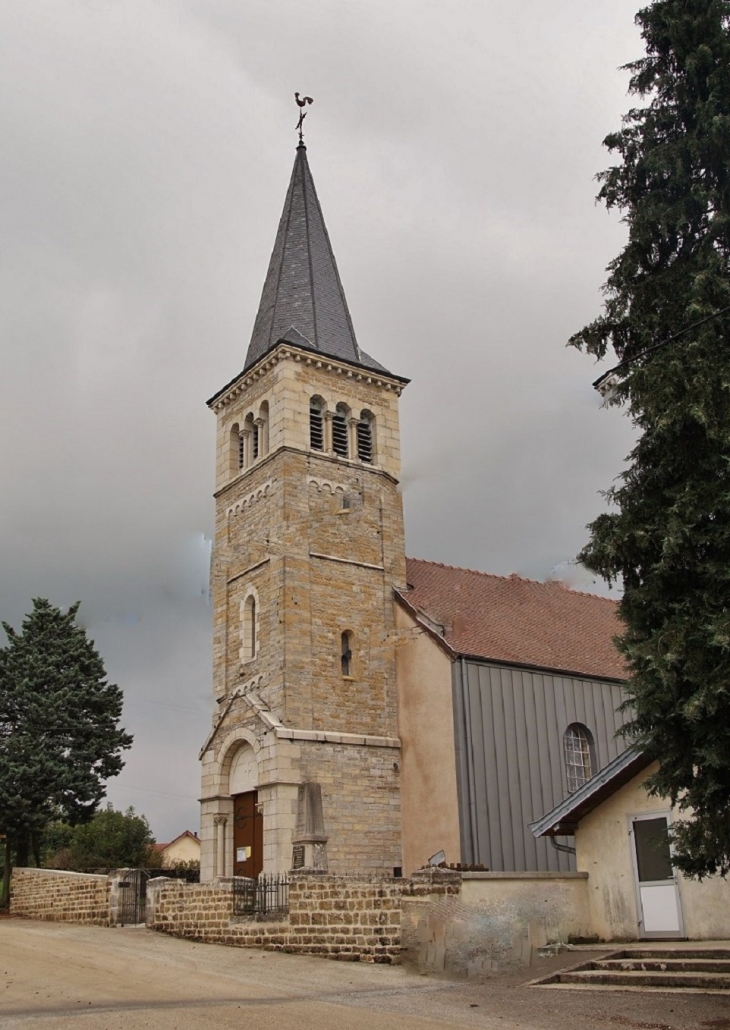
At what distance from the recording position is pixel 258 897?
1866cm

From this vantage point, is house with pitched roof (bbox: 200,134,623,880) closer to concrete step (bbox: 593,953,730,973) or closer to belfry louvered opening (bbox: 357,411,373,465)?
belfry louvered opening (bbox: 357,411,373,465)

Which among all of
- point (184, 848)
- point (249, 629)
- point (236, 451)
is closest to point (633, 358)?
point (249, 629)

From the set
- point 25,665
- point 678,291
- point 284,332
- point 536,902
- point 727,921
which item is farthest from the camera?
point 25,665

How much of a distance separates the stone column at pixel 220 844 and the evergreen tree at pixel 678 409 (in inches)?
610

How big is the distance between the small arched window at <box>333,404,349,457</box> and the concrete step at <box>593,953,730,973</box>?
16.5 meters

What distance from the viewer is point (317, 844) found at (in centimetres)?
2128

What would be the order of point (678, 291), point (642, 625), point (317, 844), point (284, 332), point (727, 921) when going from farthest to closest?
point (284, 332) < point (317, 844) < point (727, 921) < point (678, 291) < point (642, 625)

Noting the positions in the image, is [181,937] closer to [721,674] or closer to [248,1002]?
[248,1002]

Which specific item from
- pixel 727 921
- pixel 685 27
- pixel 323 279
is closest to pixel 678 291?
pixel 685 27

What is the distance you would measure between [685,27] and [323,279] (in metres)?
19.3

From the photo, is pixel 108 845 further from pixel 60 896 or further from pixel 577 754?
pixel 577 754

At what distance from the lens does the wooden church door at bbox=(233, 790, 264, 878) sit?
23578mm

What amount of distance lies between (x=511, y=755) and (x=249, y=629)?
7400 millimetres

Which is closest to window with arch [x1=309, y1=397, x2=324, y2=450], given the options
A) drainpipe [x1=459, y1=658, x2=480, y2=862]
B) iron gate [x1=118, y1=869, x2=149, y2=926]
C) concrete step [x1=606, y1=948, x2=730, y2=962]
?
drainpipe [x1=459, y1=658, x2=480, y2=862]
